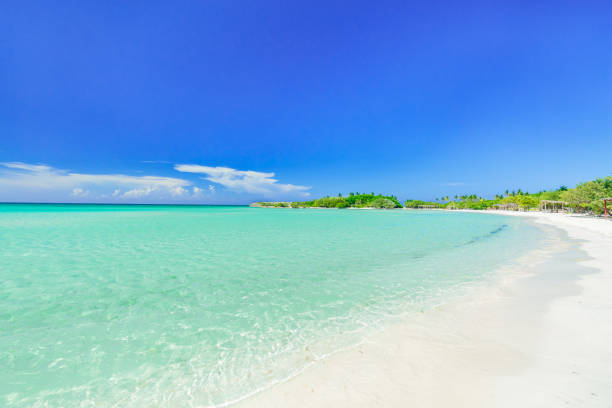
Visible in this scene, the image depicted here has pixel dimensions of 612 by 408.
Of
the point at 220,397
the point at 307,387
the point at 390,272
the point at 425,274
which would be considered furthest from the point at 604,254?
the point at 220,397

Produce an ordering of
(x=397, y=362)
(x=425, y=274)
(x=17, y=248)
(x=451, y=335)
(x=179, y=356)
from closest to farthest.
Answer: (x=397, y=362)
(x=179, y=356)
(x=451, y=335)
(x=425, y=274)
(x=17, y=248)

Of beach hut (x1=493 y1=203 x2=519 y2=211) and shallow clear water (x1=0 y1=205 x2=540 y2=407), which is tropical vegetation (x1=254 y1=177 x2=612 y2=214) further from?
shallow clear water (x1=0 y1=205 x2=540 y2=407)

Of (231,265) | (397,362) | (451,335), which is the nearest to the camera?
(397,362)

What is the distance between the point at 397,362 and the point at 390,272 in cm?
458

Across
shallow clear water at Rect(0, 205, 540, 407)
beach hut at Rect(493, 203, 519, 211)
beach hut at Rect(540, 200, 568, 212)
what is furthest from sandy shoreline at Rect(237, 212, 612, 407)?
beach hut at Rect(493, 203, 519, 211)

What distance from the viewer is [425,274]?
7.25 metres

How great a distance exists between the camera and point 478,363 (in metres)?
3.00

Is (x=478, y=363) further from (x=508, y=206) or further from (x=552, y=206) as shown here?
(x=508, y=206)

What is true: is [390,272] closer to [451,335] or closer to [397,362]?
[451,335]

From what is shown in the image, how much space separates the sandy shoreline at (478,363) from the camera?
8.12 feet

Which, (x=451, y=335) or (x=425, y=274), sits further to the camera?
(x=425, y=274)

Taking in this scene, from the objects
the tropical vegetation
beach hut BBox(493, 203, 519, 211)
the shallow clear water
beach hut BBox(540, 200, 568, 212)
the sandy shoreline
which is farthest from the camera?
beach hut BBox(493, 203, 519, 211)

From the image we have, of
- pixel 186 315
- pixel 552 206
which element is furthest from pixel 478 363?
pixel 552 206

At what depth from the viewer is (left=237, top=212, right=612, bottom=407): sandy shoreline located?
8.12 ft
